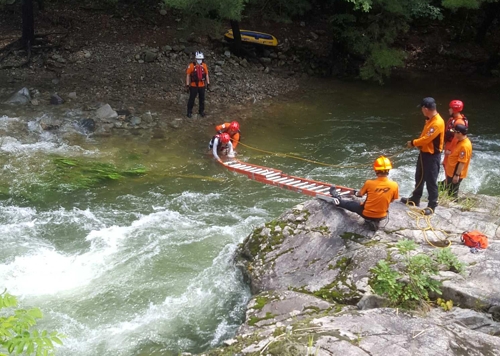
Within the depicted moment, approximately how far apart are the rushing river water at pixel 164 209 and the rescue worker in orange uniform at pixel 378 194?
6.56ft

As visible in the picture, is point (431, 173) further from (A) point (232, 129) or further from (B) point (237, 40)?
(B) point (237, 40)

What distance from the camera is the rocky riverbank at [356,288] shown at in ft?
14.0

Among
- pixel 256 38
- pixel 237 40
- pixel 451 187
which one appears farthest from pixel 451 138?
pixel 256 38

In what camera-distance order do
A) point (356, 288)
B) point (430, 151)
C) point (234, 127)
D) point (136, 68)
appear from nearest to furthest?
point (356, 288) < point (430, 151) < point (234, 127) < point (136, 68)

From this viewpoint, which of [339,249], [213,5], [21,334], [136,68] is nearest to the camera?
[21,334]

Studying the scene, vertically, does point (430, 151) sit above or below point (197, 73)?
below

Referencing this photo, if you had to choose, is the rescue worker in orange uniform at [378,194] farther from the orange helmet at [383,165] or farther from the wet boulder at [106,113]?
the wet boulder at [106,113]

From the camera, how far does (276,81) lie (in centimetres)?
1627

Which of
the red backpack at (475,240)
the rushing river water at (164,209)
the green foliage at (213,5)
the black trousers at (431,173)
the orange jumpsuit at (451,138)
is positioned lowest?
the rushing river water at (164,209)

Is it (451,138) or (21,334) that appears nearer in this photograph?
(21,334)

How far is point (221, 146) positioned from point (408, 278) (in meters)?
6.50

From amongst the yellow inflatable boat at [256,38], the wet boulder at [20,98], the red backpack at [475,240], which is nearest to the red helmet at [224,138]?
the red backpack at [475,240]

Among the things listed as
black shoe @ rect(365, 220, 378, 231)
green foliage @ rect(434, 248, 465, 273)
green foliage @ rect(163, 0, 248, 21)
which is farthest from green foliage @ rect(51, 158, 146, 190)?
green foliage @ rect(434, 248, 465, 273)

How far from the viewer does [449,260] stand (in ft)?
18.0
